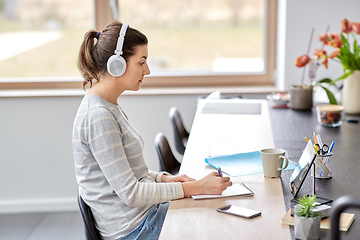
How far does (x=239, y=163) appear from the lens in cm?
146

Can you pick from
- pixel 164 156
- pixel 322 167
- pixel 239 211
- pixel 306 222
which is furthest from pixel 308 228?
pixel 164 156

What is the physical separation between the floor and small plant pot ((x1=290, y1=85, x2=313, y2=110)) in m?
1.58

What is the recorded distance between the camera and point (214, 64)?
336cm

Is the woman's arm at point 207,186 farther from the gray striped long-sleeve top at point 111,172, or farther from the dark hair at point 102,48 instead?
the dark hair at point 102,48

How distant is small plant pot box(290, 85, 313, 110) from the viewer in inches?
94.1

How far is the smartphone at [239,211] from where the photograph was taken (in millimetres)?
1039

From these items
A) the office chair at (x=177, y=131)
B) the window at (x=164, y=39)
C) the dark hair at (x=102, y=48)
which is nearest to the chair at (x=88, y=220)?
the dark hair at (x=102, y=48)

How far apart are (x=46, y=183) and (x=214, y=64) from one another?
164 cm

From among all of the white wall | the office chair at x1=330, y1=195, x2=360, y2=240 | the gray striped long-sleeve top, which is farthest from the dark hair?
the white wall

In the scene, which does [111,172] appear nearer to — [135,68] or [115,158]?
[115,158]

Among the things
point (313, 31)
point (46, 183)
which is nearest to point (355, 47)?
point (313, 31)

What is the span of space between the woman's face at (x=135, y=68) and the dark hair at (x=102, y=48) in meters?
0.02

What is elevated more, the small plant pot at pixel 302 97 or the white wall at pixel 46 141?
the small plant pot at pixel 302 97

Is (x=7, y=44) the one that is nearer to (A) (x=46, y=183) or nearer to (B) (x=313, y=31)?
(A) (x=46, y=183)
